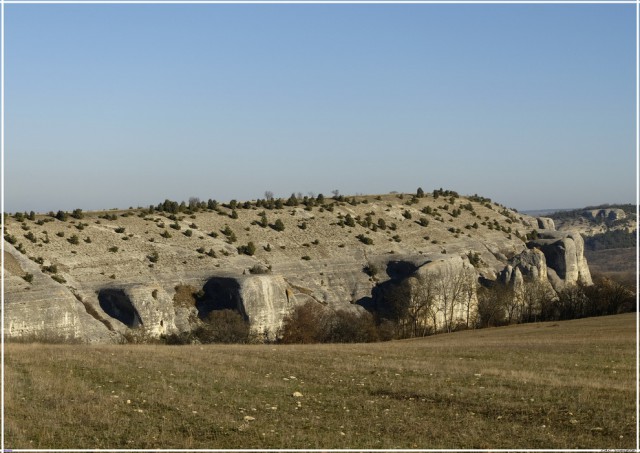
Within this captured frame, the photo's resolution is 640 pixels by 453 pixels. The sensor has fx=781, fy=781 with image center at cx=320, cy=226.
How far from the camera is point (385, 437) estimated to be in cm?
2066

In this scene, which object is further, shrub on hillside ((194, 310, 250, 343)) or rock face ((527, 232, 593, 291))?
rock face ((527, 232, 593, 291))

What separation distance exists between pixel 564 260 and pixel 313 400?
109616 millimetres

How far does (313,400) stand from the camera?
25703 mm

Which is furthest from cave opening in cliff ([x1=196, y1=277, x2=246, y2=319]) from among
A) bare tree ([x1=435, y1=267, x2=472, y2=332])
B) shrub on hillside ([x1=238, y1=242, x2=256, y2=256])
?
bare tree ([x1=435, y1=267, x2=472, y2=332])

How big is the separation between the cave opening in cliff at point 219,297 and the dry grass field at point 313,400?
48.5 meters

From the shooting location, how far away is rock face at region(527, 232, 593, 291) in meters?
126

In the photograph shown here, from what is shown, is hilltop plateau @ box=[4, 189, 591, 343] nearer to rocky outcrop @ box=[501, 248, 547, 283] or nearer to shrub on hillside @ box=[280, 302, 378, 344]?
rocky outcrop @ box=[501, 248, 547, 283]

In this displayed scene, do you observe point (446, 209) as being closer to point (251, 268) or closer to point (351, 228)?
point (351, 228)

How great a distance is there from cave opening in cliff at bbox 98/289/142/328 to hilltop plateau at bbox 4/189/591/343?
128 mm

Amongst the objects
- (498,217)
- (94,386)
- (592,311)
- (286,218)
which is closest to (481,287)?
(592,311)

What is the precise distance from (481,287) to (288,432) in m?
92.3

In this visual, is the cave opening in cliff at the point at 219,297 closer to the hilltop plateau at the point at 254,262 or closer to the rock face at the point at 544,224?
the hilltop plateau at the point at 254,262

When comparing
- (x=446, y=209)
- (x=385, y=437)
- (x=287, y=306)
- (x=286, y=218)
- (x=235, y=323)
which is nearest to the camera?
(x=385, y=437)

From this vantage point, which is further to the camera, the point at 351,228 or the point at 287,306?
the point at 351,228
